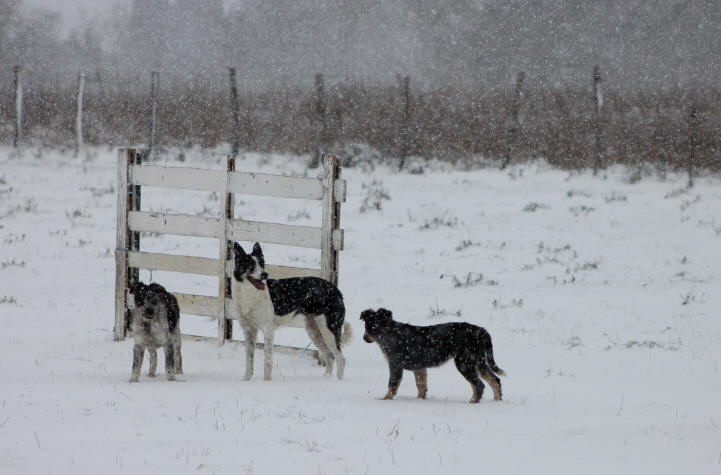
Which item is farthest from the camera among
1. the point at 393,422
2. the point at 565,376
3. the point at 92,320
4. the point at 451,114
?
the point at 451,114

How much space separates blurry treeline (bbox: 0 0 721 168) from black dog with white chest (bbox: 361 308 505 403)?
19.4 m

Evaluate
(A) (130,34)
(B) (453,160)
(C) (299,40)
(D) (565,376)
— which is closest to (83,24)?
(A) (130,34)

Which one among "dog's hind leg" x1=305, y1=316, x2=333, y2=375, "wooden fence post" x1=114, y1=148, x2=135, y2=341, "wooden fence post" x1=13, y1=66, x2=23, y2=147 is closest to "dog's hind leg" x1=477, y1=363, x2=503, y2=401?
"dog's hind leg" x1=305, y1=316, x2=333, y2=375

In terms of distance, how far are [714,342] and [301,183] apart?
599cm

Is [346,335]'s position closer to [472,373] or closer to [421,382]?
[421,382]

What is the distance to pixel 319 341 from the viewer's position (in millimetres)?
8445

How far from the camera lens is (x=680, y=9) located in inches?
2117

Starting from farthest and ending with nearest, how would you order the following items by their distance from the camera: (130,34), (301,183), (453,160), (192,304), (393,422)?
(130,34) < (453,160) < (192,304) < (301,183) < (393,422)

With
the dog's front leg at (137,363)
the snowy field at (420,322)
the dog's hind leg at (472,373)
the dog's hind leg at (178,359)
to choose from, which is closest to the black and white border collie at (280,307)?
the snowy field at (420,322)

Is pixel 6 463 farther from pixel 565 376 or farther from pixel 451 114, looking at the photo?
pixel 451 114

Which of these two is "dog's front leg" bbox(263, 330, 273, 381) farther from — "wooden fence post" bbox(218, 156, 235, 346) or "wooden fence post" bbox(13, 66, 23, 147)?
"wooden fence post" bbox(13, 66, 23, 147)

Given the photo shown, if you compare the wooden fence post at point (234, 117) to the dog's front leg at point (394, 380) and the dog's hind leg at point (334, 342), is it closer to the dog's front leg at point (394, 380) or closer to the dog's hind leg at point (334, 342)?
the dog's hind leg at point (334, 342)

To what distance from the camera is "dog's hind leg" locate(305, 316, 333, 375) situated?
27.4 feet

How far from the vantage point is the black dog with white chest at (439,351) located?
269 inches
